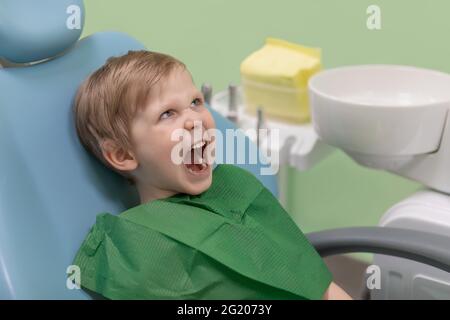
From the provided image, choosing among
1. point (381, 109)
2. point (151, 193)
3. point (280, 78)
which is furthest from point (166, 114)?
point (280, 78)

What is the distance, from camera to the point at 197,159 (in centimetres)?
109

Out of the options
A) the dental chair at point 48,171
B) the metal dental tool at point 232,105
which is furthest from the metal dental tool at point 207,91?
the dental chair at point 48,171

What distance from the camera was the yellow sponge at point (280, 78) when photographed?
1.64 m

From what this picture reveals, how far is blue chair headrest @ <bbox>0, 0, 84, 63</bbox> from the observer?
1.03 meters

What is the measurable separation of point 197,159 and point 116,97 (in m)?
0.17

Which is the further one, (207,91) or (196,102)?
(207,91)

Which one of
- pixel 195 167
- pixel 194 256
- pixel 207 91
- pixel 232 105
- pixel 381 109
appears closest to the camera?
pixel 194 256

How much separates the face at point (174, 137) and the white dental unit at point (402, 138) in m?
0.34

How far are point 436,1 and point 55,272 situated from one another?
112 cm

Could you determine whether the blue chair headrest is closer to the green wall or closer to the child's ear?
the child's ear

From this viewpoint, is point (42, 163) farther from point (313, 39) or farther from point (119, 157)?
point (313, 39)

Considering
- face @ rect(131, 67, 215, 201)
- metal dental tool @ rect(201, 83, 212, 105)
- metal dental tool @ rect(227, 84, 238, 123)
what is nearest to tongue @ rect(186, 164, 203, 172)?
face @ rect(131, 67, 215, 201)

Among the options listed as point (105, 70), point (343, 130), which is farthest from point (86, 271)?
point (343, 130)
